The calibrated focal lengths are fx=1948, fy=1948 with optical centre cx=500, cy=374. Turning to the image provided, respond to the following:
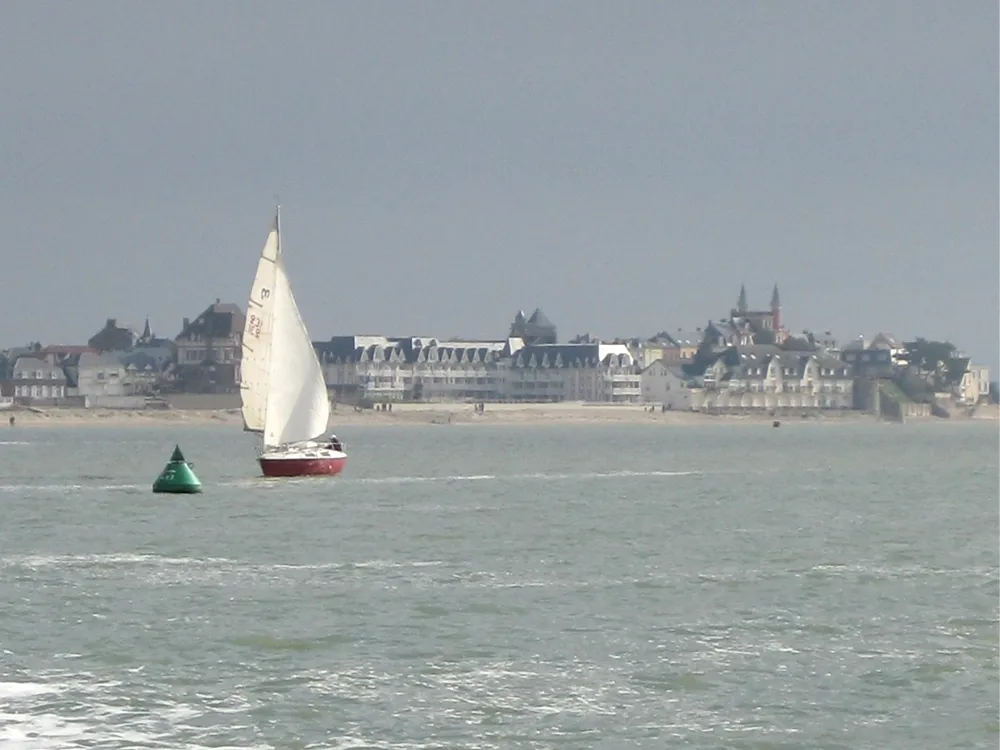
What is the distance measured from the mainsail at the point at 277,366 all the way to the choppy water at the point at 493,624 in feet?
19.9

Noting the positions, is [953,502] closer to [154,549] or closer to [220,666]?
[154,549]

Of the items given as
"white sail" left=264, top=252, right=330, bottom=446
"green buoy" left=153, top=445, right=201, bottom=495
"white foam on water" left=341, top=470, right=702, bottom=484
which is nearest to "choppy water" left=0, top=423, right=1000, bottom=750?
"green buoy" left=153, top=445, right=201, bottom=495

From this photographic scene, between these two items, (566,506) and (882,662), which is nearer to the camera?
(882,662)

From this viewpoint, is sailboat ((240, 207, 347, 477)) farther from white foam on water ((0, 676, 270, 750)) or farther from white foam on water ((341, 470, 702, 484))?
white foam on water ((0, 676, 270, 750))

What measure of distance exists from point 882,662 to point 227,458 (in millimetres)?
102783

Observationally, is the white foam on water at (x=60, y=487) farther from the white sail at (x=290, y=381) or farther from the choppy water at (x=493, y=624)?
the white sail at (x=290, y=381)

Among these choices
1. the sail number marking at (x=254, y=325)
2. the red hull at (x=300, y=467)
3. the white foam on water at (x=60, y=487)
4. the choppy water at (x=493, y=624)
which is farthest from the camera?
the white foam on water at (x=60, y=487)

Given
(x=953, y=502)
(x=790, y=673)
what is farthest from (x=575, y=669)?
(x=953, y=502)

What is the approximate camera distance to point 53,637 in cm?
3562

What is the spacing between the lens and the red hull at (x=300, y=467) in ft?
280

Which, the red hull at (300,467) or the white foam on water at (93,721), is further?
the red hull at (300,467)

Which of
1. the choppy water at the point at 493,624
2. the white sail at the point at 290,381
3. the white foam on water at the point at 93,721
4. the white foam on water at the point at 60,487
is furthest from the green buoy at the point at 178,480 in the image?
the white foam on water at the point at 93,721

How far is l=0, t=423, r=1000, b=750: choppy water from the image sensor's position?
27703mm

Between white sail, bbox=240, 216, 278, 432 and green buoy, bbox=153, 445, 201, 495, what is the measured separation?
3.30 m
